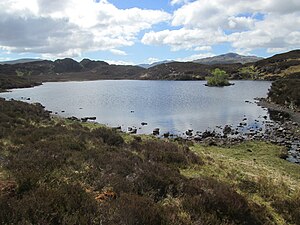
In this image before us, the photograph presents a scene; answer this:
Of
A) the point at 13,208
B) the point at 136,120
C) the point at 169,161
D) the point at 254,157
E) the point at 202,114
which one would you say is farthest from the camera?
the point at 202,114

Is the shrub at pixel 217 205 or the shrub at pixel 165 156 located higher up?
the shrub at pixel 217 205

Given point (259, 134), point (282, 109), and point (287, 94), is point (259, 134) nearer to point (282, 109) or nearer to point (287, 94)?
point (282, 109)

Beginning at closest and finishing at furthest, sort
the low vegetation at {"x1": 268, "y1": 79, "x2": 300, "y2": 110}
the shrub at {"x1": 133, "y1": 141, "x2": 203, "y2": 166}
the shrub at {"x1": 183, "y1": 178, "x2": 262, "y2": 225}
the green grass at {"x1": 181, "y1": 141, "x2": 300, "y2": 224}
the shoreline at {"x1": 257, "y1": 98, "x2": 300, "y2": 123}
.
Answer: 1. the shrub at {"x1": 183, "y1": 178, "x2": 262, "y2": 225}
2. the green grass at {"x1": 181, "y1": 141, "x2": 300, "y2": 224}
3. the shrub at {"x1": 133, "y1": 141, "x2": 203, "y2": 166}
4. the shoreline at {"x1": 257, "y1": 98, "x2": 300, "y2": 123}
5. the low vegetation at {"x1": 268, "y1": 79, "x2": 300, "y2": 110}

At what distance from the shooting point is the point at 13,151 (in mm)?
14234

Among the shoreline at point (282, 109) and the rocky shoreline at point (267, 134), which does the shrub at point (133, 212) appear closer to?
the rocky shoreline at point (267, 134)

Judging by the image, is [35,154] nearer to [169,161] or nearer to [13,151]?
[13,151]

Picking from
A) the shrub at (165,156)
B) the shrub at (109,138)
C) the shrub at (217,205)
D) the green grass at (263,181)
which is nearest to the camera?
the shrub at (217,205)

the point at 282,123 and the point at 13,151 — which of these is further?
the point at 282,123

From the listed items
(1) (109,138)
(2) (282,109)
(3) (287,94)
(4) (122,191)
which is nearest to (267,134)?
(2) (282,109)

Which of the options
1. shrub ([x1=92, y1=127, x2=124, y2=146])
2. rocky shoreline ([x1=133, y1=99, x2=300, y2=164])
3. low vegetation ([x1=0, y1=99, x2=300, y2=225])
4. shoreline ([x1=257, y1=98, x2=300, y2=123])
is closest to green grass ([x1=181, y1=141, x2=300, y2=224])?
low vegetation ([x1=0, y1=99, x2=300, y2=225])

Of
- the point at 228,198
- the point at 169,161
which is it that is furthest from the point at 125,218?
the point at 169,161

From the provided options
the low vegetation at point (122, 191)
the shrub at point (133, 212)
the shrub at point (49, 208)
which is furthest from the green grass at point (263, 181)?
the shrub at point (49, 208)

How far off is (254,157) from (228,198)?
17043 mm

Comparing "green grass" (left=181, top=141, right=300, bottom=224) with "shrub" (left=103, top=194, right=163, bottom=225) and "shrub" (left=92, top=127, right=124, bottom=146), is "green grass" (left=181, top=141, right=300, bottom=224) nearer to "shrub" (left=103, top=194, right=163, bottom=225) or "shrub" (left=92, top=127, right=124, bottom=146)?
"shrub" (left=103, top=194, right=163, bottom=225)
